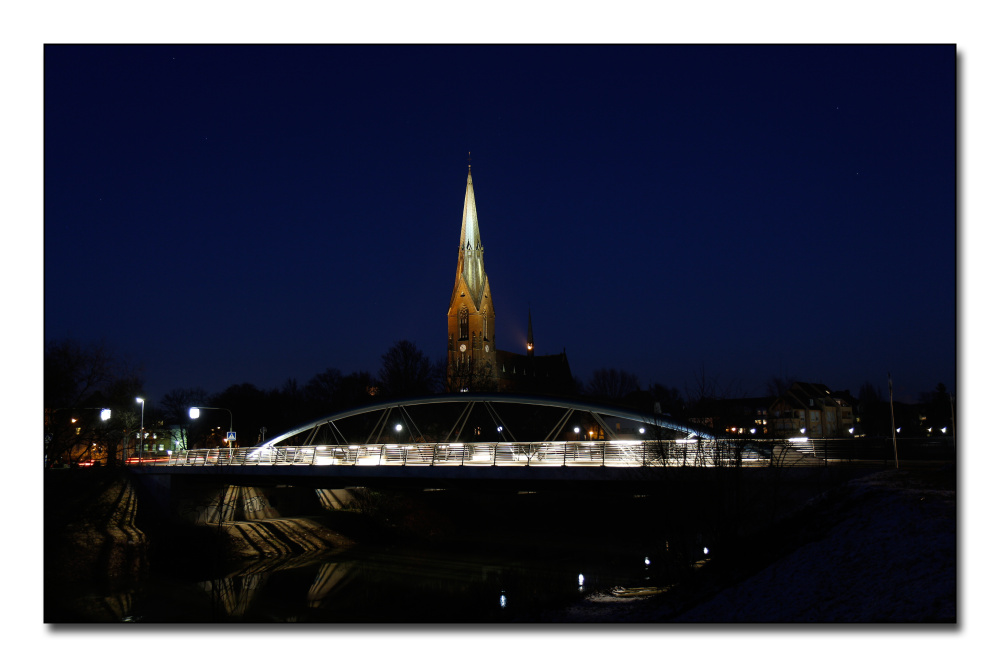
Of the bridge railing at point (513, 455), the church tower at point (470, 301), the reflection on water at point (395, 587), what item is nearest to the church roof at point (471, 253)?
the church tower at point (470, 301)

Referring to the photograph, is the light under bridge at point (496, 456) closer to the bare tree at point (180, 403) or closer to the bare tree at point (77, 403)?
the bare tree at point (77, 403)

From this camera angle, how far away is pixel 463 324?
11575cm

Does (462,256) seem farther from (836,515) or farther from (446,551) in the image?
(836,515)

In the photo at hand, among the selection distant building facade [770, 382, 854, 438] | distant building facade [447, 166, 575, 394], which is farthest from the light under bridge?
distant building facade [447, 166, 575, 394]

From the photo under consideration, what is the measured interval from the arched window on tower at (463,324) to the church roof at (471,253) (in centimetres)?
252

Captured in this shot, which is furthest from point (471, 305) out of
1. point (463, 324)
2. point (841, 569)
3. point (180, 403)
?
point (841, 569)

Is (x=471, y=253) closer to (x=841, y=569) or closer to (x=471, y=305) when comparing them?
(x=471, y=305)

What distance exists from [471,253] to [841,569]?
103 metres

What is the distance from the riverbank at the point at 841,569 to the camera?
1159 centimetres

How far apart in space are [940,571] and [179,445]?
8138 cm

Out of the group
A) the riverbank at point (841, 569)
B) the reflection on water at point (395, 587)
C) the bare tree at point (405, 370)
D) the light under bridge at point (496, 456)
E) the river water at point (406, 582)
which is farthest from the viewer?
the bare tree at point (405, 370)

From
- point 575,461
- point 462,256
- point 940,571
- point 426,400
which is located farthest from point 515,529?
point 462,256

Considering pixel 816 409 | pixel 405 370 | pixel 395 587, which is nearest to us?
pixel 395 587

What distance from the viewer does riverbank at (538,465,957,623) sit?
11594 millimetres
